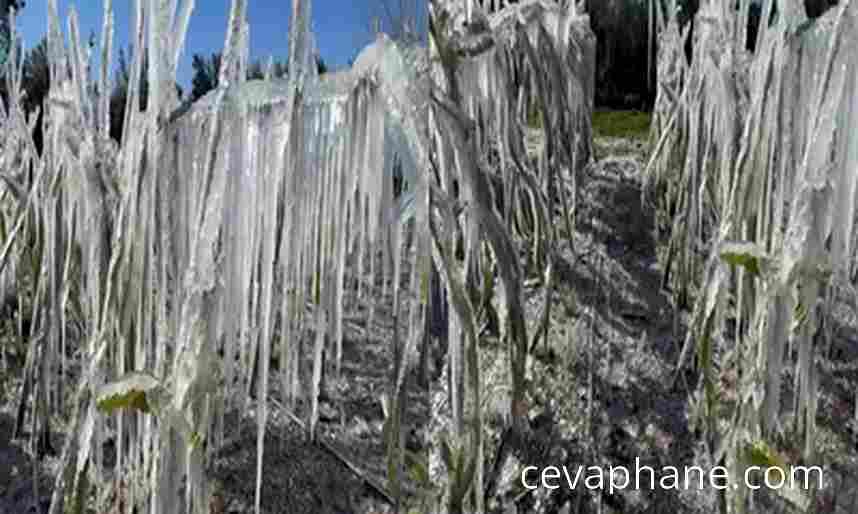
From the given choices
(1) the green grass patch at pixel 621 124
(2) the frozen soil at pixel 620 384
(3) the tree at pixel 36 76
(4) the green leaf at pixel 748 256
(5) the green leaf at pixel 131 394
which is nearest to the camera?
(5) the green leaf at pixel 131 394

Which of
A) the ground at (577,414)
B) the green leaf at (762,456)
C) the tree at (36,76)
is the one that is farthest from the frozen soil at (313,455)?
the tree at (36,76)

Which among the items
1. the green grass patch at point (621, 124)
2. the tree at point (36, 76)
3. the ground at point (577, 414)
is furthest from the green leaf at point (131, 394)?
the tree at point (36, 76)

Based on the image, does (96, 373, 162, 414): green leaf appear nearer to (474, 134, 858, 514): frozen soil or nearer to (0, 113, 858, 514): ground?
(0, 113, 858, 514): ground

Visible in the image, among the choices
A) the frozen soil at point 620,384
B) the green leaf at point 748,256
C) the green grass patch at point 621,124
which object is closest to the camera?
the green leaf at point 748,256

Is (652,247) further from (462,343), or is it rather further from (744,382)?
(462,343)

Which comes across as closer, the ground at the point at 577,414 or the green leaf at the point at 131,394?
the green leaf at the point at 131,394

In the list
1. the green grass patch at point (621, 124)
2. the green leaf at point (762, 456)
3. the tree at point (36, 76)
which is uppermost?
the tree at point (36, 76)

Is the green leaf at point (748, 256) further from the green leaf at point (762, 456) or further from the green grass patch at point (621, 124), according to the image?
the green grass patch at point (621, 124)

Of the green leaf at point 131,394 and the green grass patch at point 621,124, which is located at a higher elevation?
the green grass patch at point 621,124

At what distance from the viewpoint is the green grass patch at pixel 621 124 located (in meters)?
1.78

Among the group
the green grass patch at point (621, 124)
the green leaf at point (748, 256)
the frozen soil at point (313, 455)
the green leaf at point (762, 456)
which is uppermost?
the green grass patch at point (621, 124)

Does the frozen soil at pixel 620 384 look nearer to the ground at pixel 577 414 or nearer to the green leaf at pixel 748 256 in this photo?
the ground at pixel 577 414

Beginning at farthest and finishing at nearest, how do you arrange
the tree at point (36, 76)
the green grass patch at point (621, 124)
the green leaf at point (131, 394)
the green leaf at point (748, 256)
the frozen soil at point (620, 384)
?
1. the tree at point (36, 76)
2. the green grass patch at point (621, 124)
3. the frozen soil at point (620, 384)
4. the green leaf at point (748, 256)
5. the green leaf at point (131, 394)

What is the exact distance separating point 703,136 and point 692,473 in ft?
1.22
